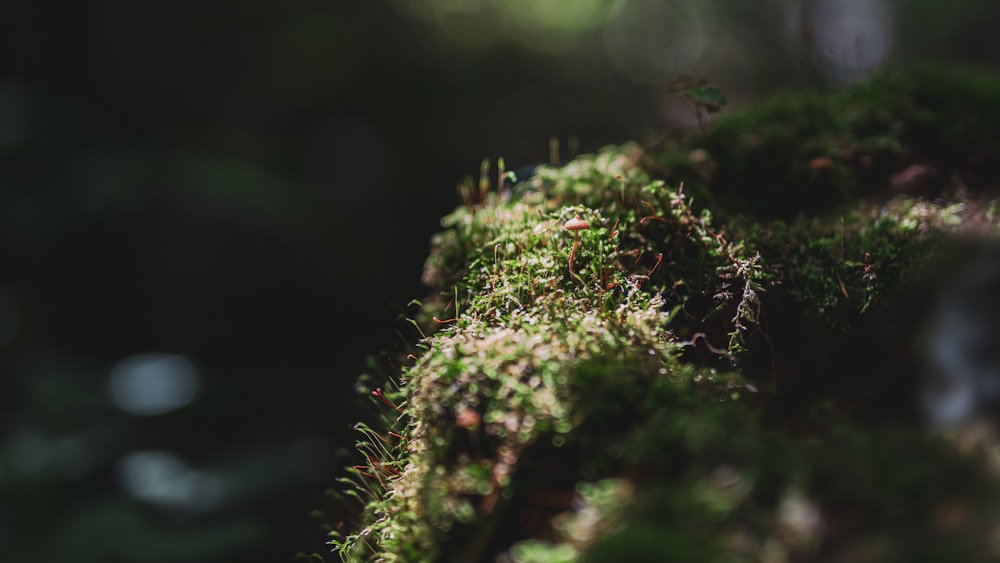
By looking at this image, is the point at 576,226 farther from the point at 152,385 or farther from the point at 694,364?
the point at 152,385

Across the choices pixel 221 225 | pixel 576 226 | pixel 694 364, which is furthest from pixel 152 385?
pixel 694 364

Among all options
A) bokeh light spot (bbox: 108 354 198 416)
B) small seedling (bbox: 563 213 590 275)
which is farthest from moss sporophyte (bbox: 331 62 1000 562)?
bokeh light spot (bbox: 108 354 198 416)

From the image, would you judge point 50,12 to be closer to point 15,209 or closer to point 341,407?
point 15,209

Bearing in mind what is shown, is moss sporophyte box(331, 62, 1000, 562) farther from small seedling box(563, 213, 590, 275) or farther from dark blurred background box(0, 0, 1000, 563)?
dark blurred background box(0, 0, 1000, 563)

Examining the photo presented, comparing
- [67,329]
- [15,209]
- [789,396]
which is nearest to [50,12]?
[15,209]

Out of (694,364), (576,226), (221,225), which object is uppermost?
(221,225)

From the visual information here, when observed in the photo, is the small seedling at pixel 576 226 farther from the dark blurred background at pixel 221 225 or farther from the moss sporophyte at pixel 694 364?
the dark blurred background at pixel 221 225
